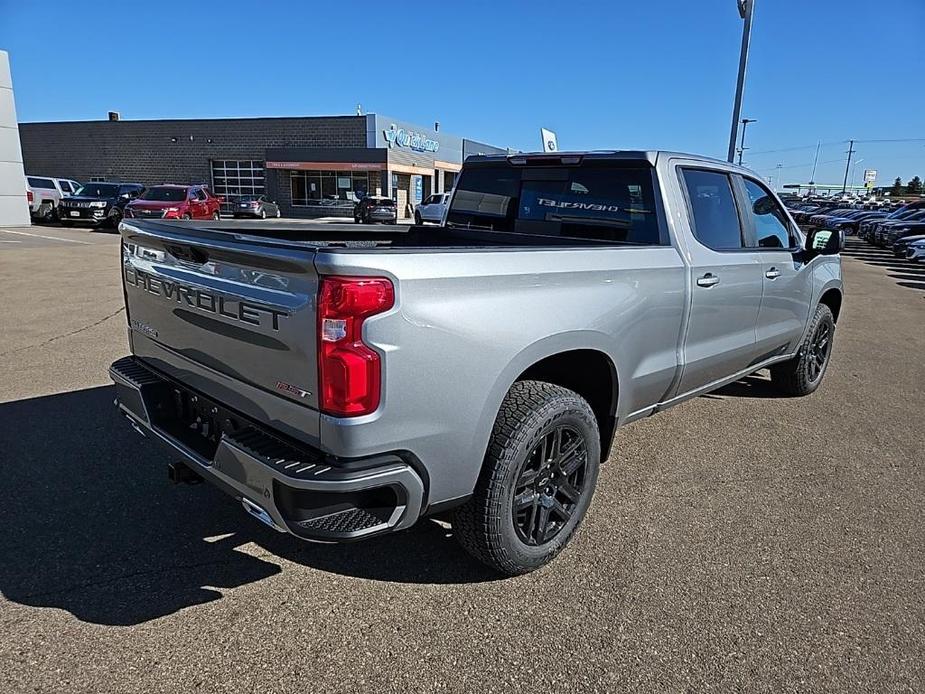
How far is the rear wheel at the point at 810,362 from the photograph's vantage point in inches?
219

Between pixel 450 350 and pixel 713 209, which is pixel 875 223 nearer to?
pixel 713 209

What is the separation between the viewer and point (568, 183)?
417cm

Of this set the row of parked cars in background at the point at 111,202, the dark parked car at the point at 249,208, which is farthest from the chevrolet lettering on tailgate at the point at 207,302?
the dark parked car at the point at 249,208

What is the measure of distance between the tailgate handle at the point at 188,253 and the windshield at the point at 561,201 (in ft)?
7.60

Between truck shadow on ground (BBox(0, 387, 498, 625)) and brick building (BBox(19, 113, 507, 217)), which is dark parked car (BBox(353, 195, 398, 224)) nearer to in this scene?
brick building (BBox(19, 113, 507, 217))

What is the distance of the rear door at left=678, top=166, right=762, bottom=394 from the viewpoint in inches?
149

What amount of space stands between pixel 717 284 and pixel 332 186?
38648 mm

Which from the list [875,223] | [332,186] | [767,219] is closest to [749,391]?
[767,219]

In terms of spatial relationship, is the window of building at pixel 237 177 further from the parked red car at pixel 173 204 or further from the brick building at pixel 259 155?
the parked red car at pixel 173 204

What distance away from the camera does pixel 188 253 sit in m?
2.72

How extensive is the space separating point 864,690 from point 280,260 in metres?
2.57

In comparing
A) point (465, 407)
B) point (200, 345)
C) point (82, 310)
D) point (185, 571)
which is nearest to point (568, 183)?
point (465, 407)

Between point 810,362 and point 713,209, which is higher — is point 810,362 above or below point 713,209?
below

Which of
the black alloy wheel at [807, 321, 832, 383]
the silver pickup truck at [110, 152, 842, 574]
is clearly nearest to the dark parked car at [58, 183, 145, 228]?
the silver pickup truck at [110, 152, 842, 574]
